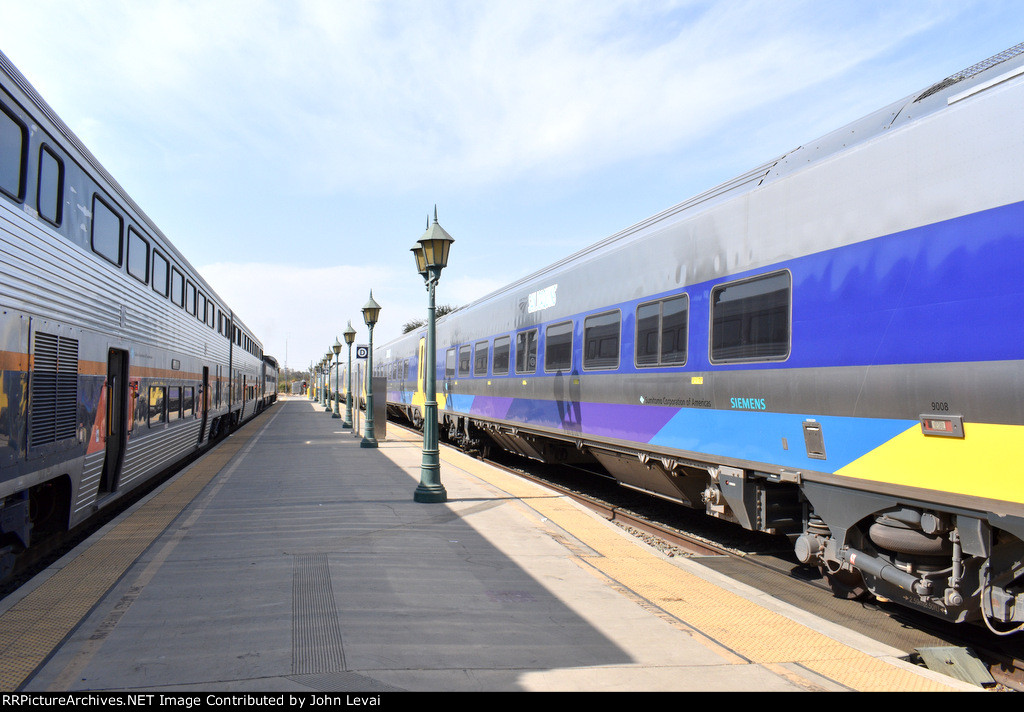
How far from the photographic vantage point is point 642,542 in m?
6.86

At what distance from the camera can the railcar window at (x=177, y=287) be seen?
434 inches

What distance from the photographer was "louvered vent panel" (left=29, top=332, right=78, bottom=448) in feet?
16.1

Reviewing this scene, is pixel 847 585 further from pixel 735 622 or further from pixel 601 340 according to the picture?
pixel 601 340

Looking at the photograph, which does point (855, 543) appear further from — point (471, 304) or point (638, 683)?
point (471, 304)

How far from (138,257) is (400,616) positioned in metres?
6.61

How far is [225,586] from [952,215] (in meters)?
5.60

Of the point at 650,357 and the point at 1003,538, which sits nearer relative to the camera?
the point at 1003,538

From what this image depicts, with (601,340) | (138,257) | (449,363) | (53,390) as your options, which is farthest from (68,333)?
(449,363)

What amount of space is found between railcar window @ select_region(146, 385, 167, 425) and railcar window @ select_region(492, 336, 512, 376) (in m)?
5.88

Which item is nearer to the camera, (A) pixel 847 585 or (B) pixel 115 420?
(A) pixel 847 585

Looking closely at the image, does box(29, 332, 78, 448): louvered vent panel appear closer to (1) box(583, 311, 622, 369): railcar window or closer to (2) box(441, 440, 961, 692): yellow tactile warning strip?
(2) box(441, 440, 961, 692): yellow tactile warning strip

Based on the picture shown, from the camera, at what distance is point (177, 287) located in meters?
11.5

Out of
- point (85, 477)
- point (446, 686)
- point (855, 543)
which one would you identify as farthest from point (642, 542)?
point (85, 477)

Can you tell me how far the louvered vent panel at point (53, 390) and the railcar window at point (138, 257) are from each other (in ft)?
8.79
